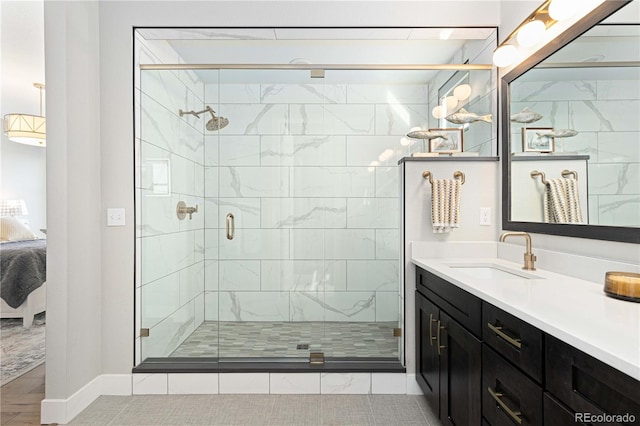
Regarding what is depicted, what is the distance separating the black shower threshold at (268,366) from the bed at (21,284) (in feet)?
7.18

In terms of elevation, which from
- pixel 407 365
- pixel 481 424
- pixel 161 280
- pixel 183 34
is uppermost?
pixel 183 34

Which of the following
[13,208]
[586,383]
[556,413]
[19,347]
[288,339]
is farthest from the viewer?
[13,208]

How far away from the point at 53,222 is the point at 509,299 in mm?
2359

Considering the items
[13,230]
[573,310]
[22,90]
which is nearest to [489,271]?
[573,310]

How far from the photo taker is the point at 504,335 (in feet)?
4.51

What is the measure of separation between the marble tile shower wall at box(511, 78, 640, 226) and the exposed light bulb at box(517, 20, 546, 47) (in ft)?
0.83

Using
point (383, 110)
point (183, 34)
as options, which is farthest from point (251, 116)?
point (383, 110)

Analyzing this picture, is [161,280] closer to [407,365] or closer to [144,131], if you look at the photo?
[144,131]

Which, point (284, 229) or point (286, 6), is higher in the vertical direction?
point (286, 6)

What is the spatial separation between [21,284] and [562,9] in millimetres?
4905

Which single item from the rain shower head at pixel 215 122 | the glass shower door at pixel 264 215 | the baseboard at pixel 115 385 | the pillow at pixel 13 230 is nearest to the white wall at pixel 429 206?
the glass shower door at pixel 264 215

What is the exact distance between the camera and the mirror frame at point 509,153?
1583 millimetres

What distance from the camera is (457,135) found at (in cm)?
277

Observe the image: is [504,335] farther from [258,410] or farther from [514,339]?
[258,410]
